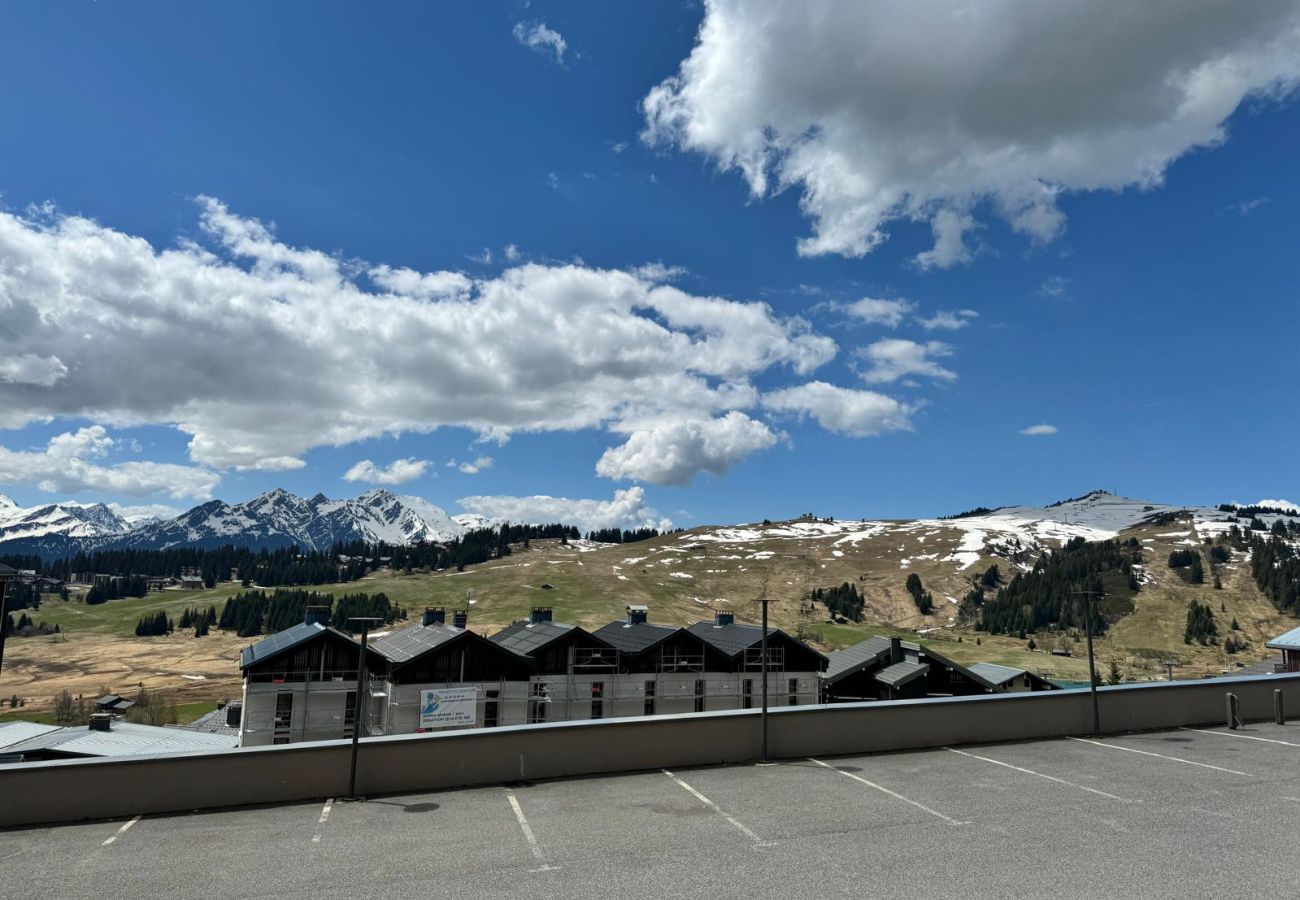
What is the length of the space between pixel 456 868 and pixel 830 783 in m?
9.10

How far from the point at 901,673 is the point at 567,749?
54.2 meters

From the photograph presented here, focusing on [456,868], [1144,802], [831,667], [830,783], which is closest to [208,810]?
[456,868]

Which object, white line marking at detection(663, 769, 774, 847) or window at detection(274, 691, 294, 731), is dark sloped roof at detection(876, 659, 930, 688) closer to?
window at detection(274, 691, 294, 731)

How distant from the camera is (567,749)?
18156 mm

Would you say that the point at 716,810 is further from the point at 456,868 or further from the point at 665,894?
the point at 456,868

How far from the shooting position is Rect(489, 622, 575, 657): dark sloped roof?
6125cm

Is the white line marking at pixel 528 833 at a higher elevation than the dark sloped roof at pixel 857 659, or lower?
higher

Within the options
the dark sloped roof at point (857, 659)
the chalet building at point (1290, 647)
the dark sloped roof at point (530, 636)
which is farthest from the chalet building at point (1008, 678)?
the dark sloped roof at point (530, 636)

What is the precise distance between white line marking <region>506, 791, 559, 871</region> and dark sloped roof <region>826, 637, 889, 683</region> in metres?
59.5

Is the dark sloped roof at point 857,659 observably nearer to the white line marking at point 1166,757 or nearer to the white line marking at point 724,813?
the white line marking at point 1166,757

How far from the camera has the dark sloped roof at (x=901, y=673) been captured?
64062mm

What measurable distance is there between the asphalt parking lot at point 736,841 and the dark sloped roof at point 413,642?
133 ft

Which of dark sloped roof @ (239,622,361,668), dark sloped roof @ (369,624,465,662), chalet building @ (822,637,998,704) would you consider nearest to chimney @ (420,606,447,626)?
dark sloped roof @ (369,624,465,662)

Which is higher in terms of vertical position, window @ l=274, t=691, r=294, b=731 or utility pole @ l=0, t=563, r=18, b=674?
utility pole @ l=0, t=563, r=18, b=674
